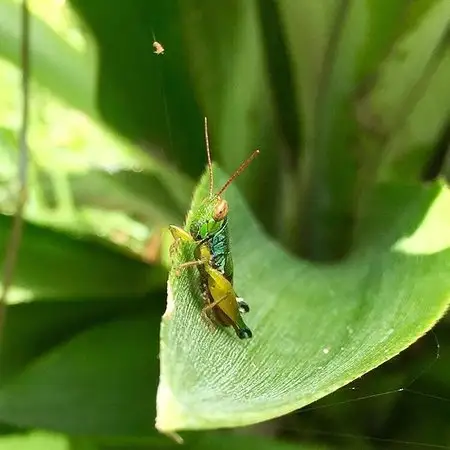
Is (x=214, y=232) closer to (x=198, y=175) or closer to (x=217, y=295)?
(x=217, y=295)

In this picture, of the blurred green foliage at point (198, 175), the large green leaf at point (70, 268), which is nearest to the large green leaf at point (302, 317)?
the blurred green foliage at point (198, 175)

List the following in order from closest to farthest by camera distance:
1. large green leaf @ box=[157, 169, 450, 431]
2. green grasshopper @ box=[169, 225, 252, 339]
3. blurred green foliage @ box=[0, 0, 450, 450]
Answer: large green leaf @ box=[157, 169, 450, 431] → green grasshopper @ box=[169, 225, 252, 339] → blurred green foliage @ box=[0, 0, 450, 450]

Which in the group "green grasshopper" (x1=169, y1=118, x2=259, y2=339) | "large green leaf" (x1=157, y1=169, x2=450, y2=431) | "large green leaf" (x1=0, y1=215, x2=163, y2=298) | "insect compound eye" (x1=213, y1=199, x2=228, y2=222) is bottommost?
"large green leaf" (x1=0, y1=215, x2=163, y2=298)

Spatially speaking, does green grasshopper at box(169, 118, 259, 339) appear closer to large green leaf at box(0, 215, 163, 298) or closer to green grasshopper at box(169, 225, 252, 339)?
green grasshopper at box(169, 225, 252, 339)

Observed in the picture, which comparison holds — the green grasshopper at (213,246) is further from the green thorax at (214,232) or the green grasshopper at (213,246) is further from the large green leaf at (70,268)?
the large green leaf at (70,268)

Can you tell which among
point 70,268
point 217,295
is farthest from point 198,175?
point 217,295

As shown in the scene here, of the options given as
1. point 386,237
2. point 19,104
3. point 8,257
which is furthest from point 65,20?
point 386,237

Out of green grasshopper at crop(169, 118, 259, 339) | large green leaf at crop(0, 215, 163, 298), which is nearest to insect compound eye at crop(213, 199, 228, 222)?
green grasshopper at crop(169, 118, 259, 339)
